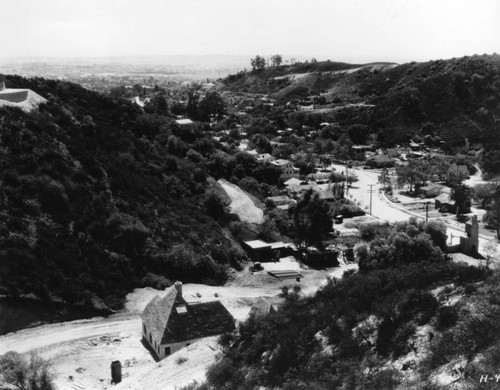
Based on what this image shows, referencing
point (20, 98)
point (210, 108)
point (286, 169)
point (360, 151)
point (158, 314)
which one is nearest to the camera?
point (158, 314)

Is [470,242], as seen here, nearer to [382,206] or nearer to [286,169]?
[382,206]

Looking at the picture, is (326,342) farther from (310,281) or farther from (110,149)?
(110,149)

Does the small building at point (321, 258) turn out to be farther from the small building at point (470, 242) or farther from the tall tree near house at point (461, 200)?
the tall tree near house at point (461, 200)

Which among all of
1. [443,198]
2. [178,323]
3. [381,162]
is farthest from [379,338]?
[381,162]

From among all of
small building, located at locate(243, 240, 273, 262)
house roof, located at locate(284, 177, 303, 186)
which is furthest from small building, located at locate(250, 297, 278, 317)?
house roof, located at locate(284, 177, 303, 186)

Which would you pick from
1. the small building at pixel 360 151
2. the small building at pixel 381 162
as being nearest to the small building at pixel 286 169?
the small building at pixel 381 162

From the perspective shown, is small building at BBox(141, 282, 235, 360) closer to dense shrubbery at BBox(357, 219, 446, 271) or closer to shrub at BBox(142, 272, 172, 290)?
shrub at BBox(142, 272, 172, 290)
